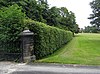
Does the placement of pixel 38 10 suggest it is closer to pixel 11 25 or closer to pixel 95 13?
Answer: pixel 95 13

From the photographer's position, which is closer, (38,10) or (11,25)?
(11,25)

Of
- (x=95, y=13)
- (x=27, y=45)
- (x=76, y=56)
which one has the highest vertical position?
(x=95, y=13)

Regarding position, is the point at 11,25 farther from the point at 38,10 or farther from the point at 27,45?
the point at 38,10

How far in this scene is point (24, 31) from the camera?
10.1 meters

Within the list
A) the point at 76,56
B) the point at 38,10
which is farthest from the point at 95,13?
the point at 76,56

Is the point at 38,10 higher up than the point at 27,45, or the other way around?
the point at 38,10

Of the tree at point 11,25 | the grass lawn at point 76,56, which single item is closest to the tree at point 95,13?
the grass lawn at point 76,56

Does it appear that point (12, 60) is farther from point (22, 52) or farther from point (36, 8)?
point (36, 8)

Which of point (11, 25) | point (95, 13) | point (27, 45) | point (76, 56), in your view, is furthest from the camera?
point (95, 13)

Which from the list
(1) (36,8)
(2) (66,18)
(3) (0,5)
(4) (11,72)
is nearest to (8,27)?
(4) (11,72)

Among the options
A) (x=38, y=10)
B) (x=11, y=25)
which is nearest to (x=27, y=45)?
(x=11, y=25)

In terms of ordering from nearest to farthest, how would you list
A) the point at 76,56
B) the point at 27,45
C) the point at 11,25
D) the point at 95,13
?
1. the point at 27,45
2. the point at 11,25
3. the point at 76,56
4. the point at 95,13

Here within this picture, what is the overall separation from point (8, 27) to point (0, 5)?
14.7 metres

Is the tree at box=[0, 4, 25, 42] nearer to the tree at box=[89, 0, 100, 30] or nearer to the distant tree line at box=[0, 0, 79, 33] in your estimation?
the distant tree line at box=[0, 0, 79, 33]
